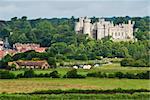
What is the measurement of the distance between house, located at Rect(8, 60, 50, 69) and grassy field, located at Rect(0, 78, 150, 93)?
9784 millimetres

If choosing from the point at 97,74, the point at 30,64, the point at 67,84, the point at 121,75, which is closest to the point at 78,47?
the point at 30,64

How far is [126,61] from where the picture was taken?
47.8 m

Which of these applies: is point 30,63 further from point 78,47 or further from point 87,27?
point 87,27

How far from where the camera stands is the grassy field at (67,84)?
28.2 metres

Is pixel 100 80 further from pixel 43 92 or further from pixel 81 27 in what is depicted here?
pixel 81 27

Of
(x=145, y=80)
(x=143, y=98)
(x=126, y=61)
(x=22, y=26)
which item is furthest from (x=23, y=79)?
(x=22, y=26)

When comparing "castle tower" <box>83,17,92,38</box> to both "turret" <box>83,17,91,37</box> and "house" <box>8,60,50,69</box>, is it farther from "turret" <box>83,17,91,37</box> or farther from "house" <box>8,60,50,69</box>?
"house" <box>8,60,50,69</box>

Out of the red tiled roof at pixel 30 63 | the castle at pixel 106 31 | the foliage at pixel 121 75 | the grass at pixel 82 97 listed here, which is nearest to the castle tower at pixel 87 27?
the castle at pixel 106 31

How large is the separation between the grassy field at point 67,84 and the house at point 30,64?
9784mm

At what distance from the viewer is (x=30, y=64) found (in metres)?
44.5

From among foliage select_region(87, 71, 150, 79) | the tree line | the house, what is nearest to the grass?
foliage select_region(87, 71, 150, 79)

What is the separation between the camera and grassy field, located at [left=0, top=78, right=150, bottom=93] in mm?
28234

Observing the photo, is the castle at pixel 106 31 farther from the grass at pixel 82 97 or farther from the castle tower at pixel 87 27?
the grass at pixel 82 97

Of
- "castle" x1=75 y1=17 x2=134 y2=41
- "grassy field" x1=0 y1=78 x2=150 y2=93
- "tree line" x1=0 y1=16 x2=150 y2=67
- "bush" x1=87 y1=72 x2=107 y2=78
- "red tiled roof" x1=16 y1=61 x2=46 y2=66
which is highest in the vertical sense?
"castle" x1=75 y1=17 x2=134 y2=41
